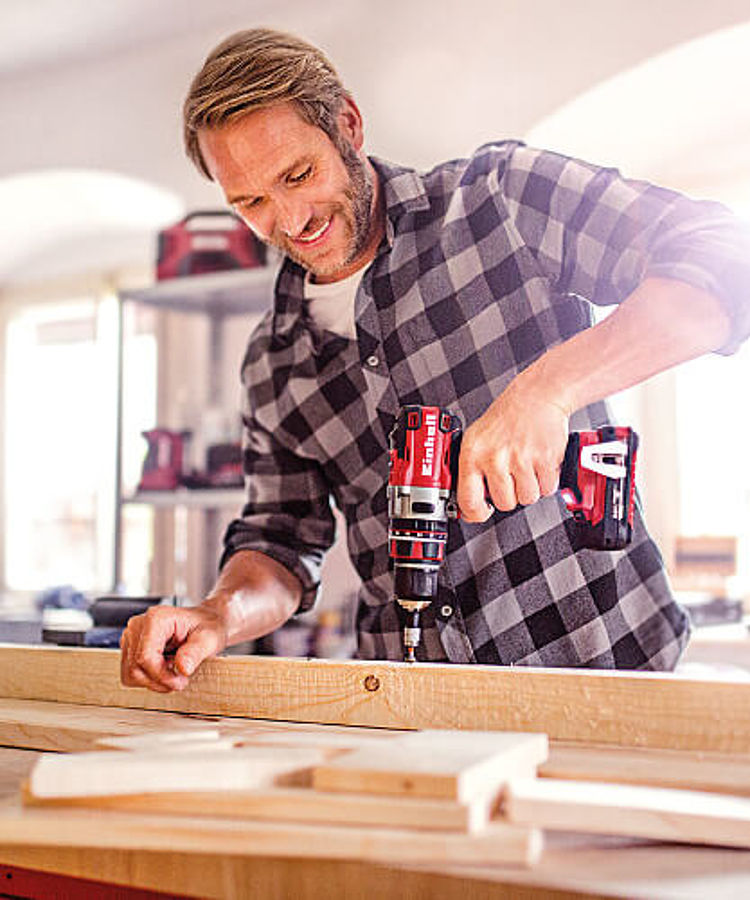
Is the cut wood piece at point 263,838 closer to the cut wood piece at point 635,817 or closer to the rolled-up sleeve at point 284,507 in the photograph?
the cut wood piece at point 635,817

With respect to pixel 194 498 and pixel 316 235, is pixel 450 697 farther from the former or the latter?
pixel 194 498

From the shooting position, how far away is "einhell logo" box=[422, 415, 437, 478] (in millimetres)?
1298

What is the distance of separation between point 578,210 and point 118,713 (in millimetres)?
910

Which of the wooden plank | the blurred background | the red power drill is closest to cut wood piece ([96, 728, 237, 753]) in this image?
the wooden plank

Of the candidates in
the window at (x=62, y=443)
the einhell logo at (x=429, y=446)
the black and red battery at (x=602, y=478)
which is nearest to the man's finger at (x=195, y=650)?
the einhell logo at (x=429, y=446)

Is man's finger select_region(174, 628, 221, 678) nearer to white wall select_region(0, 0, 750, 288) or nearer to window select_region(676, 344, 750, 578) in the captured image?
white wall select_region(0, 0, 750, 288)

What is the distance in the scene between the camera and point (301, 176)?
1.65 meters

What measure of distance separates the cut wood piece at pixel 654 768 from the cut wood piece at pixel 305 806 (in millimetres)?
154

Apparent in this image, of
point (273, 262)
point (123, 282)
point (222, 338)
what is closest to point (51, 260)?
point (123, 282)

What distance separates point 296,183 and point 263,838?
1.10 metres

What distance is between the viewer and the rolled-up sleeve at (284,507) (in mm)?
1918

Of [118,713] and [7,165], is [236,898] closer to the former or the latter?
[118,713]

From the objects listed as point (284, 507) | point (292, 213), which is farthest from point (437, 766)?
point (284, 507)

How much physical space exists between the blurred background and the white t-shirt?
1670 millimetres
